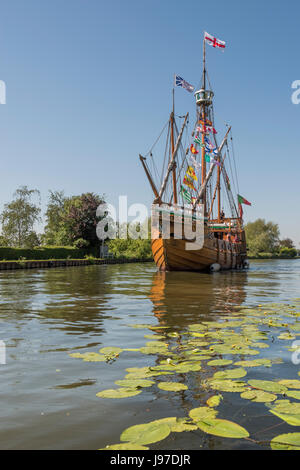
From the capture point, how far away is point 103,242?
6009 cm

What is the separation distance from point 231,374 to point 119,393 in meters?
1.53

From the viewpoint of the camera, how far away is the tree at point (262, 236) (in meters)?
117

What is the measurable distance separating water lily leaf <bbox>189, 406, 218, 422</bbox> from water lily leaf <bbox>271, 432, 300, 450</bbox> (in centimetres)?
61

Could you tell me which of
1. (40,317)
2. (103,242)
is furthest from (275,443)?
(103,242)

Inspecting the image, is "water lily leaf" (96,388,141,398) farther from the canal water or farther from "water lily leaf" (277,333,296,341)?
"water lily leaf" (277,333,296,341)

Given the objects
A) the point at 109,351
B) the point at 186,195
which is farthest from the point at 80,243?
the point at 109,351

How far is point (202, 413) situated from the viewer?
11.2ft

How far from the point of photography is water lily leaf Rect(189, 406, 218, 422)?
3.33 metres

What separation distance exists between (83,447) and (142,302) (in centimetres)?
997

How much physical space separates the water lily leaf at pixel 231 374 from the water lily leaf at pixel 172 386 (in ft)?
1.86

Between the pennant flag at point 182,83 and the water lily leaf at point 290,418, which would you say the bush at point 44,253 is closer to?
the pennant flag at point 182,83

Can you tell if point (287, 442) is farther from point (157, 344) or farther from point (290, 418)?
point (157, 344)
